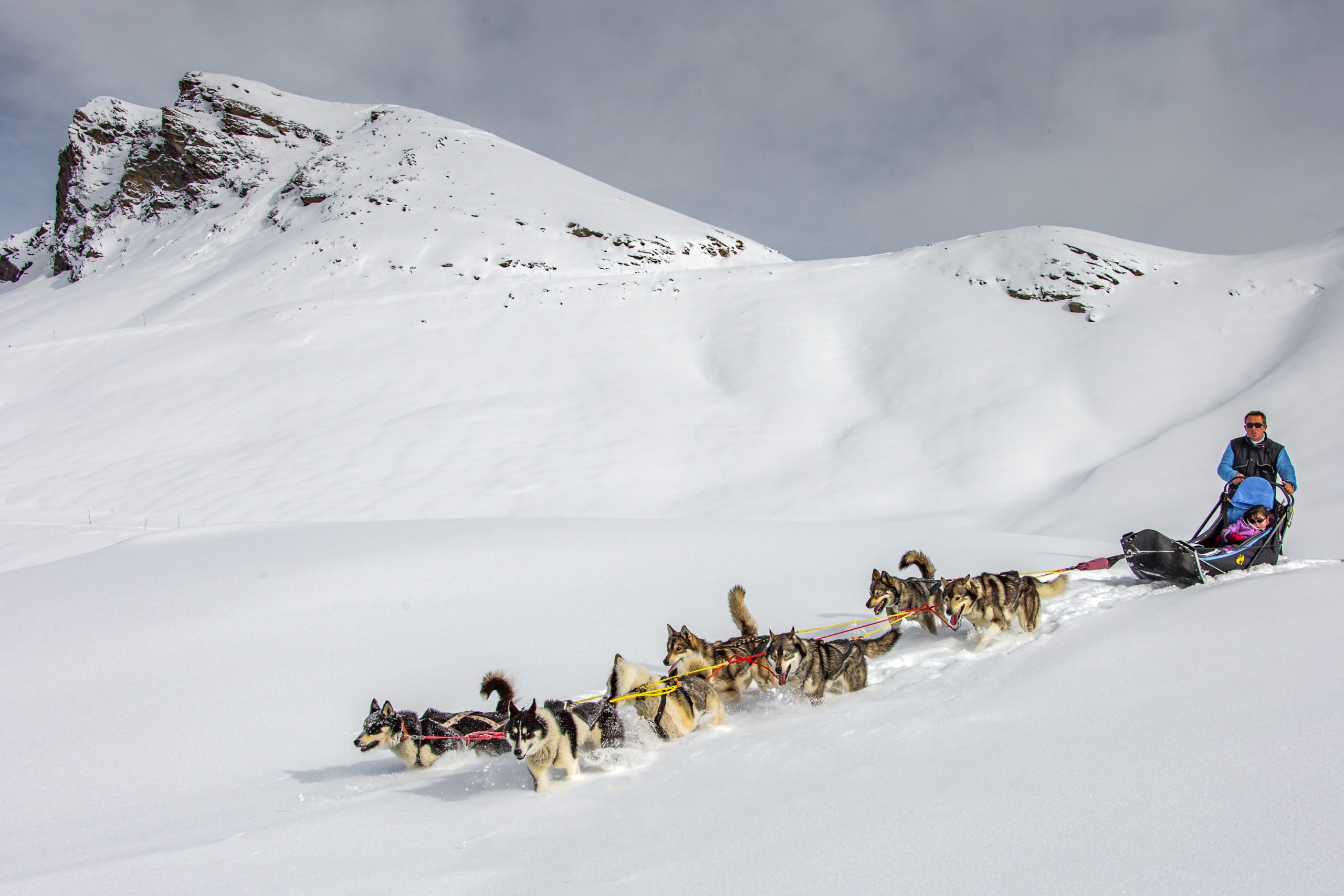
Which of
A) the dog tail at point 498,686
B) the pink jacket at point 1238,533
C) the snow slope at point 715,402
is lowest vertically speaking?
the dog tail at point 498,686

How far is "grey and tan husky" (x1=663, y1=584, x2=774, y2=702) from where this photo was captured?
4.48 m

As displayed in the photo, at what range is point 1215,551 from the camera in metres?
5.79

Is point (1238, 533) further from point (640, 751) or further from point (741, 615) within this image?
point (640, 751)

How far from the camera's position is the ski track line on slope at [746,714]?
368 cm

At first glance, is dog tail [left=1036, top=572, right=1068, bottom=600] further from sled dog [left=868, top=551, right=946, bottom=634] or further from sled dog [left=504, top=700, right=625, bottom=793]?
sled dog [left=504, top=700, right=625, bottom=793]

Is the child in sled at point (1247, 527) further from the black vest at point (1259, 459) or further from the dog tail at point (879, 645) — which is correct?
the dog tail at point (879, 645)

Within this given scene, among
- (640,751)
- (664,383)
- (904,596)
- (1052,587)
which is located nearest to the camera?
(640,751)

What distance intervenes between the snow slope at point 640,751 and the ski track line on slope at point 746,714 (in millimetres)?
30

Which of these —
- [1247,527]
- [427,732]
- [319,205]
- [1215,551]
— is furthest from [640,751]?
[319,205]

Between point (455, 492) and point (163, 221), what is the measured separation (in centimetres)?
4733

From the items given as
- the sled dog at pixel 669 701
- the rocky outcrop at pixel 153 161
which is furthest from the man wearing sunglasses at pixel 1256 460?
the rocky outcrop at pixel 153 161

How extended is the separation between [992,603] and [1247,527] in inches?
109

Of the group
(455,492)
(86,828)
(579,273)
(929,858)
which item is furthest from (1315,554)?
(579,273)

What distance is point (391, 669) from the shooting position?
17.0ft
